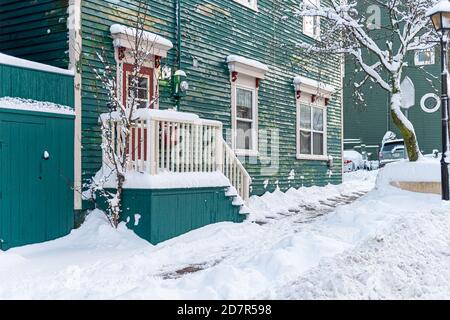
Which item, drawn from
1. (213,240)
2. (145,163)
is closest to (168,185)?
(145,163)

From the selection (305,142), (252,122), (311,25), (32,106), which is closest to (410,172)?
(252,122)

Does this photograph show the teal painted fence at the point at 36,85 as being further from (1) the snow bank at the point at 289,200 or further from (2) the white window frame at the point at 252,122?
(2) the white window frame at the point at 252,122

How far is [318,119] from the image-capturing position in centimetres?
1683

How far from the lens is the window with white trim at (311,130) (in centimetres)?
1567

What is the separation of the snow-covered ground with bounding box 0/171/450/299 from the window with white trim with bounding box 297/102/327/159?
615 cm

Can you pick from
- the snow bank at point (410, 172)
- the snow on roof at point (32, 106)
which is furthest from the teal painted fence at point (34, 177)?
the snow bank at point (410, 172)

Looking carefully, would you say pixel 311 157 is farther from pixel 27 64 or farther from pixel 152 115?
pixel 27 64

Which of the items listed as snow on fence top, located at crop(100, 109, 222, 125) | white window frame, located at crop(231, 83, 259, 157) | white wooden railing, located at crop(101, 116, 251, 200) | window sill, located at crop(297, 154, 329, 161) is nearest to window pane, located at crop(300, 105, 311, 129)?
window sill, located at crop(297, 154, 329, 161)

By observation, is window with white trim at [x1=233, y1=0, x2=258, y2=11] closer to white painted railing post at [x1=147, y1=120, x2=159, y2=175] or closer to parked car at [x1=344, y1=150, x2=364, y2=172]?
white painted railing post at [x1=147, y1=120, x2=159, y2=175]

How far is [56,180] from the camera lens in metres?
7.98

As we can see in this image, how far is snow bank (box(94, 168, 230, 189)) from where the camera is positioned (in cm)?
779

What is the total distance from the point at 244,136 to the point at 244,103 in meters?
0.87

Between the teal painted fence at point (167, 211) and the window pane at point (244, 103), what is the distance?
13.4ft
